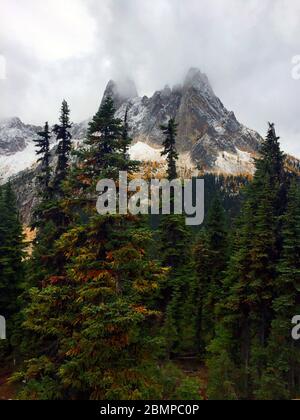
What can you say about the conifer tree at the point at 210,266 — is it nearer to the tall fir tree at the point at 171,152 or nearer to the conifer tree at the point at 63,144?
the tall fir tree at the point at 171,152

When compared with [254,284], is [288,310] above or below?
below

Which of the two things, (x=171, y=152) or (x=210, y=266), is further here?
(x=210, y=266)

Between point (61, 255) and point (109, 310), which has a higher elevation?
point (61, 255)

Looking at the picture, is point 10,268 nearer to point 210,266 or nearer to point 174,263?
point 174,263

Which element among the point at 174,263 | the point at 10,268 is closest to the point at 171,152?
the point at 174,263

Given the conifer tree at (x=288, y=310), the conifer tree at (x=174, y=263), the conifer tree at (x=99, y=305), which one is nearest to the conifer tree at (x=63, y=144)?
the conifer tree at (x=174, y=263)

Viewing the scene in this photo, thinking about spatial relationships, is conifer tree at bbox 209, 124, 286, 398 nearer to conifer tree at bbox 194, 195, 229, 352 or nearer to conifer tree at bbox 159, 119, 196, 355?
conifer tree at bbox 159, 119, 196, 355

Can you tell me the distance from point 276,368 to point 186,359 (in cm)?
1791

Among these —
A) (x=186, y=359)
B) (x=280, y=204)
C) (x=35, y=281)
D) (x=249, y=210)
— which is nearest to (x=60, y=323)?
(x=35, y=281)

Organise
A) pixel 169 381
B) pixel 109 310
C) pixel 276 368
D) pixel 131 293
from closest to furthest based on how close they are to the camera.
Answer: pixel 109 310 → pixel 131 293 → pixel 169 381 → pixel 276 368

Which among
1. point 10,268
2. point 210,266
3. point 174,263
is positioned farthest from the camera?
point 210,266
